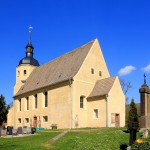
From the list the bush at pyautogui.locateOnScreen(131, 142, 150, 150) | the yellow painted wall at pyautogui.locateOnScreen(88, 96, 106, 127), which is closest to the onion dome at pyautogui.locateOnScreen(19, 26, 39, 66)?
the yellow painted wall at pyautogui.locateOnScreen(88, 96, 106, 127)

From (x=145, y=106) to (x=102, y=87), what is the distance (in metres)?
13.2

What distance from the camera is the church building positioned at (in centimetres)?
3412

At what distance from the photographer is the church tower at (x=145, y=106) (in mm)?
21656

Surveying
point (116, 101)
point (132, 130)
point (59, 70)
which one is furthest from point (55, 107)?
point (132, 130)

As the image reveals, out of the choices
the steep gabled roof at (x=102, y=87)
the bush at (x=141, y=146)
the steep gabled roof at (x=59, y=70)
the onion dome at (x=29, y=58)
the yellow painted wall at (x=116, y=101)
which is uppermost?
the onion dome at (x=29, y=58)

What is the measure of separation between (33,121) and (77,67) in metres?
12.2

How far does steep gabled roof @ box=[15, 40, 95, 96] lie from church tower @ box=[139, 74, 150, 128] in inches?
534

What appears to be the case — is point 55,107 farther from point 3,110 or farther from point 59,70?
point 3,110

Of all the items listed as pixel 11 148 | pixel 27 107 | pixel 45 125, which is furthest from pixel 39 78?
pixel 11 148

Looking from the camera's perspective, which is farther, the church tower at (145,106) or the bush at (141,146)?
the church tower at (145,106)

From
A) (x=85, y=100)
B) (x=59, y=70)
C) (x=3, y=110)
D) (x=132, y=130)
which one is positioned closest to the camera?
(x=132, y=130)

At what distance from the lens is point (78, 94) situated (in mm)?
34875

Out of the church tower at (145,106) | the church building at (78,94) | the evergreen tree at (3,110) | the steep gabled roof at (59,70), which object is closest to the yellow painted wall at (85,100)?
the church building at (78,94)

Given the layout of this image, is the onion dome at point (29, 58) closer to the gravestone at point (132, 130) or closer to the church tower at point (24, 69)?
the church tower at point (24, 69)
